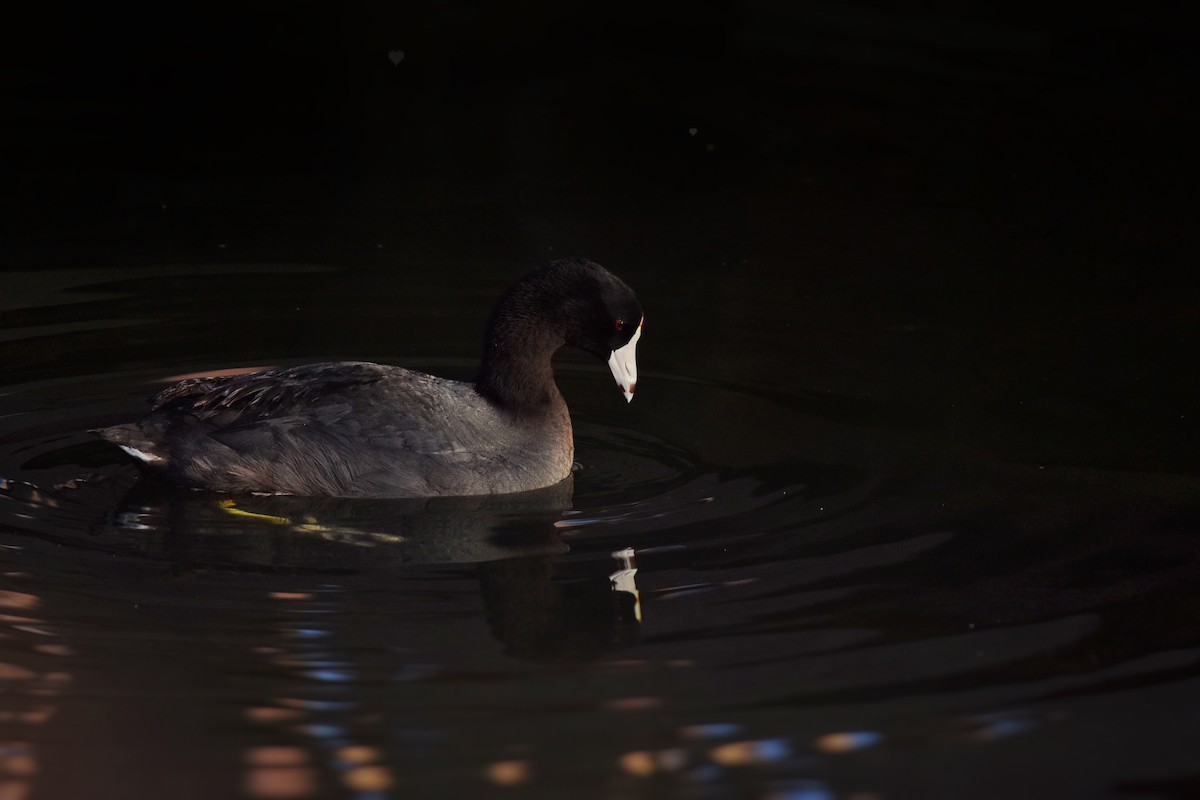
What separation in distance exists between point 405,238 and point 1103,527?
5.18 meters

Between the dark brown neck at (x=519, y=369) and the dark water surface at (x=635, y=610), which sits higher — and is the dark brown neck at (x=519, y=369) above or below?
above

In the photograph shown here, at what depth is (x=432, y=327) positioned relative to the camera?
898cm

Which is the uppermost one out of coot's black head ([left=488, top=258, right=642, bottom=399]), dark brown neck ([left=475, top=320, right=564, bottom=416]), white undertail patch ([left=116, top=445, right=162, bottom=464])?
coot's black head ([left=488, top=258, right=642, bottom=399])

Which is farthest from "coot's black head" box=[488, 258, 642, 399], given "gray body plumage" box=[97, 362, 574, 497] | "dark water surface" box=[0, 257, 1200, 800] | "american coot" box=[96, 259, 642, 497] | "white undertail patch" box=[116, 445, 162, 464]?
"white undertail patch" box=[116, 445, 162, 464]

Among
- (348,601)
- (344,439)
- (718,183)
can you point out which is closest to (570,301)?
(344,439)

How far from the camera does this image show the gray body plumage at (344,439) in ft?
22.5

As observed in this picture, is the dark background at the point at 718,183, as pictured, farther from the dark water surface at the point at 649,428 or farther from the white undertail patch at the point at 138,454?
the white undertail patch at the point at 138,454

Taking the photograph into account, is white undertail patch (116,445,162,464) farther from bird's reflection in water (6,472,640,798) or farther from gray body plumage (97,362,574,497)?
bird's reflection in water (6,472,640,798)

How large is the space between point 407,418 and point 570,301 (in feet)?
2.70

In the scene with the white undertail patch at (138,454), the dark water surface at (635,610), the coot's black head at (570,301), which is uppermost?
the coot's black head at (570,301)

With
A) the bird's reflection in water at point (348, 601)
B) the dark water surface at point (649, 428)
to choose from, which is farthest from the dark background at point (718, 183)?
the bird's reflection in water at point (348, 601)

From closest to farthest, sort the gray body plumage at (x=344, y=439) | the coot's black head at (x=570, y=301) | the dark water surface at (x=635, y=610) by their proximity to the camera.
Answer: the dark water surface at (x=635, y=610)
the gray body plumage at (x=344, y=439)
the coot's black head at (x=570, y=301)

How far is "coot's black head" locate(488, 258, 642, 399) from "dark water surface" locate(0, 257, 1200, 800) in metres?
0.58

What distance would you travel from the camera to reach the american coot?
6.87 metres
